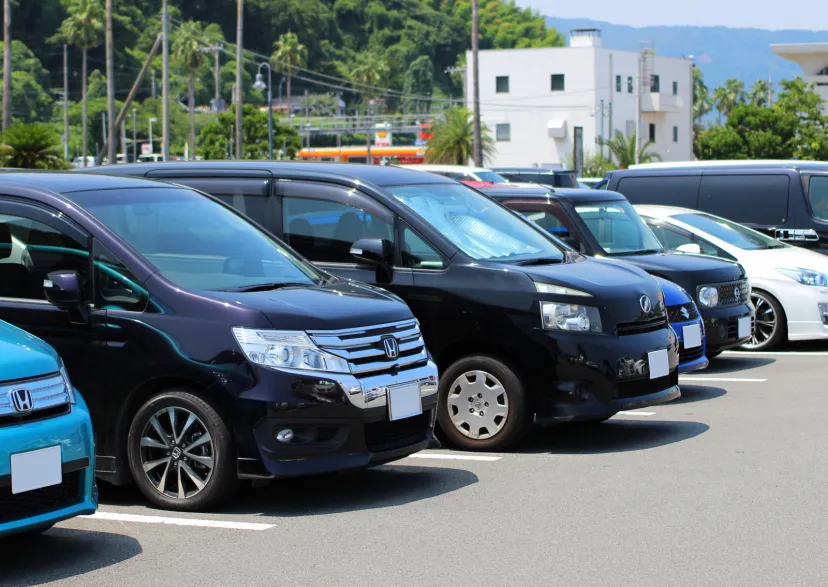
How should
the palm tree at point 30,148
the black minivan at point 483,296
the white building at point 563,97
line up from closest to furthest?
the black minivan at point 483,296 → the palm tree at point 30,148 → the white building at point 563,97

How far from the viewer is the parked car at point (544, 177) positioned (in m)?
31.4

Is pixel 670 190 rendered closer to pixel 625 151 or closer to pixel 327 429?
pixel 327 429

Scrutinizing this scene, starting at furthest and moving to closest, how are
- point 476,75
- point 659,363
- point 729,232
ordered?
point 476,75 → point 729,232 → point 659,363

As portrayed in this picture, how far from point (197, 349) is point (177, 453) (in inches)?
22.1

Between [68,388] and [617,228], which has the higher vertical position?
[617,228]

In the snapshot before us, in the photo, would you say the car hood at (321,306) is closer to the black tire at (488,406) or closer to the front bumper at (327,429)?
the front bumper at (327,429)

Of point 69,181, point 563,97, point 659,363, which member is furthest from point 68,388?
point 563,97

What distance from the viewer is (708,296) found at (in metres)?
11.7

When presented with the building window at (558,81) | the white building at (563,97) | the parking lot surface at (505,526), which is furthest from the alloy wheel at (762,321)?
the building window at (558,81)

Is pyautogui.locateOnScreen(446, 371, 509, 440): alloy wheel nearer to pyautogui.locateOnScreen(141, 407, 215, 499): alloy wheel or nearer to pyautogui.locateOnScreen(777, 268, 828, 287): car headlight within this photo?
pyautogui.locateOnScreen(141, 407, 215, 499): alloy wheel

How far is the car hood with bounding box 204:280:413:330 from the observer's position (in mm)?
6539

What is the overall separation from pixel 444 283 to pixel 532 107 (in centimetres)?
7889

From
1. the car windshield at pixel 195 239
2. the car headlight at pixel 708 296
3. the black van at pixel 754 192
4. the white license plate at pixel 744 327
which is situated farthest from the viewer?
the black van at pixel 754 192

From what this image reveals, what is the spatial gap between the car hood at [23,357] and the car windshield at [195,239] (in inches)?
46.2
